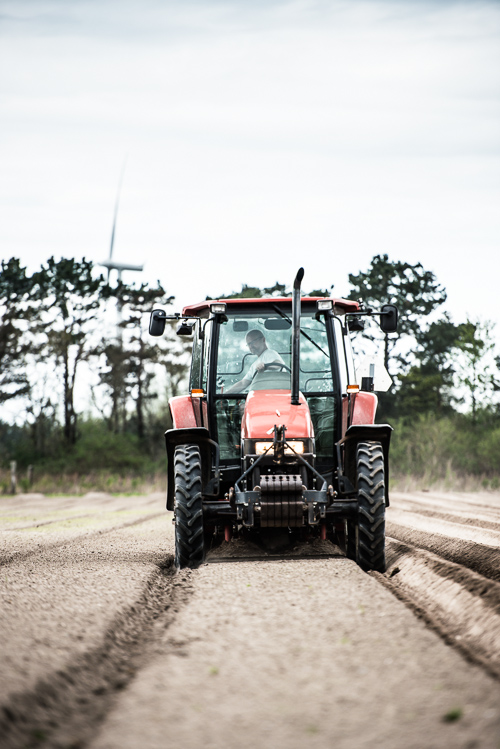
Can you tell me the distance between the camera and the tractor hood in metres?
6.01

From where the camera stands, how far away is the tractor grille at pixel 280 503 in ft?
18.6

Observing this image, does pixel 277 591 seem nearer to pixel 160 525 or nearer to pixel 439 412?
pixel 160 525

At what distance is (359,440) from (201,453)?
4.28ft

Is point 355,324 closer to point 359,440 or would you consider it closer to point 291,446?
point 359,440

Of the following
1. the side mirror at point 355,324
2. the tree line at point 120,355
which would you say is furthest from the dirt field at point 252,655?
the tree line at point 120,355

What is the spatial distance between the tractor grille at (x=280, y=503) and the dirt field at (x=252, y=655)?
0.34 m

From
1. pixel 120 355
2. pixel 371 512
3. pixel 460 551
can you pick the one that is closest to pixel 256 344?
pixel 371 512

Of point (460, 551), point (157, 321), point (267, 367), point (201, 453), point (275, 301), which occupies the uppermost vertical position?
point (275, 301)

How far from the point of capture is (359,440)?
611 cm

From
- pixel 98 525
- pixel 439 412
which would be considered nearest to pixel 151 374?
pixel 439 412

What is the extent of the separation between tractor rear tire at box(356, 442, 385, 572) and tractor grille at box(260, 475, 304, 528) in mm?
475

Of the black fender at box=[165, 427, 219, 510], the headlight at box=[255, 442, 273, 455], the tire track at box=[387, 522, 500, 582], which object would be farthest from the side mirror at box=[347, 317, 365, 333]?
the tire track at box=[387, 522, 500, 582]

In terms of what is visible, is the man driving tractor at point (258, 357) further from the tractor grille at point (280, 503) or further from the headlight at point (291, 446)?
the tractor grille at point (280, 503)

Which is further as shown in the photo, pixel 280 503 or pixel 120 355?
pixel 120 355
